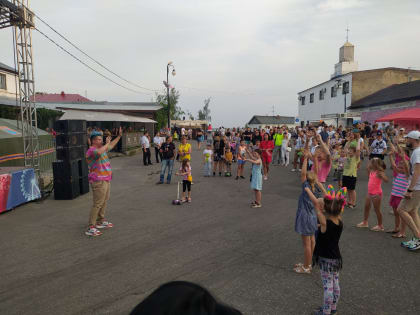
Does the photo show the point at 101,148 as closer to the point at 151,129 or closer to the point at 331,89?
the point at 151,129

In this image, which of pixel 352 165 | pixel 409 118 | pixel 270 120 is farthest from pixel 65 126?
pixel 270 120

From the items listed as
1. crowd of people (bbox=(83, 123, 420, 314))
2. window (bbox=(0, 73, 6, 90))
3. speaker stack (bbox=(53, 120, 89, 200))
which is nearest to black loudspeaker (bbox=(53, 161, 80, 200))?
speaker stack (bbox=(53, 120, 89, 200))

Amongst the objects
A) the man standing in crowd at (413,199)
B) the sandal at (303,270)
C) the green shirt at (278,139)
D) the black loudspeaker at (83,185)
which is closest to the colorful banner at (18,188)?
the black loudspeaker at (83,185)

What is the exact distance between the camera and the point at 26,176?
322 inches

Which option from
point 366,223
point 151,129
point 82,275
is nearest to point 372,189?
point 366,223

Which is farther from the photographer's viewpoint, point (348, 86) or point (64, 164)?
point (348, 86)

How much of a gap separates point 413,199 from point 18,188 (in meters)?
9.33

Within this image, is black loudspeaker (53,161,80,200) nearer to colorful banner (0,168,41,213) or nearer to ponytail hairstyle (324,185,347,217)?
colorful banner (0,168,41,213)

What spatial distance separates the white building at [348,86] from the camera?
32.7 meters

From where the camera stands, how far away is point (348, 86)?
110ft

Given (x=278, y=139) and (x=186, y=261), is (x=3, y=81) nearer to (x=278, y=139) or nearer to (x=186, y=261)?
(x=278, y=139)

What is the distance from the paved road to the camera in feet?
11.8

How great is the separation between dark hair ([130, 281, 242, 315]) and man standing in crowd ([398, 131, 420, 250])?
5.24m

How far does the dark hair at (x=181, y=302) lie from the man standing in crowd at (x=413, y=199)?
5243 mm
